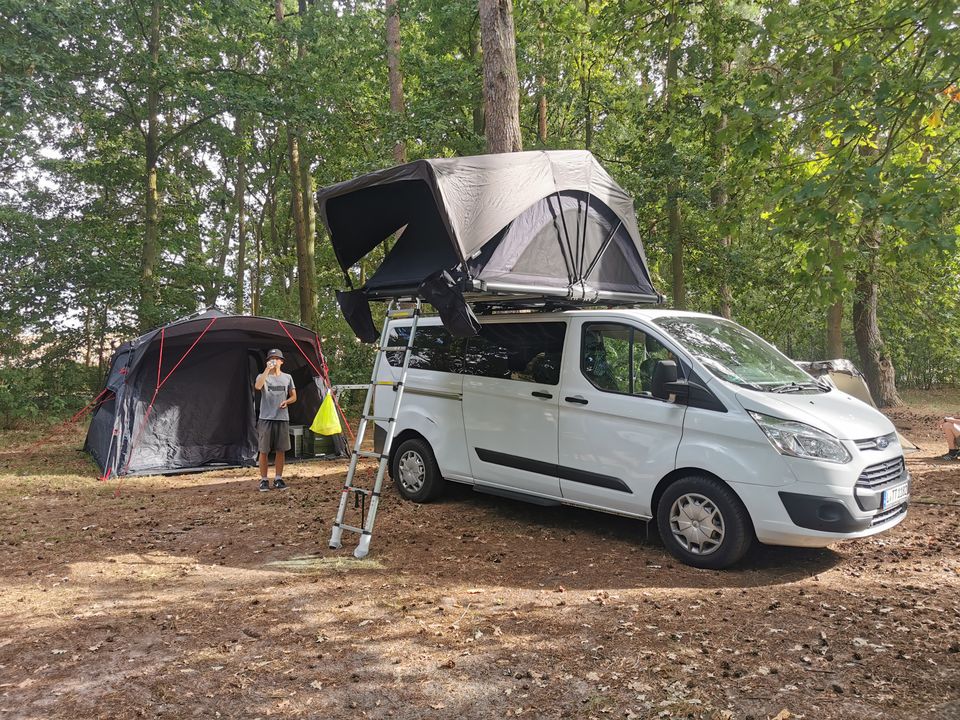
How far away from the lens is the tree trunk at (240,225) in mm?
22469

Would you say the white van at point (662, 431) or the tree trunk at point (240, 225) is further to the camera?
the tree trunk at point (240, 225)

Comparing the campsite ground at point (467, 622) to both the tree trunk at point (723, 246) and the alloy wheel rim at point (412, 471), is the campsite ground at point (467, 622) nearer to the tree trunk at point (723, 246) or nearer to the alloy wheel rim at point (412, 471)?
the alloy wheel rim at point (412, 471)

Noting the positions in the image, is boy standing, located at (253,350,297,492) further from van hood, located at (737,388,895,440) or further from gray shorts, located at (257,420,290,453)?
van hood, located at (737,388,895,440)

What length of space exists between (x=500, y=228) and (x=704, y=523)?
2.80 metres

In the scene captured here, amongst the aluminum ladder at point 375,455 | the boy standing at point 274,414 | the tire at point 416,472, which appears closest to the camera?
the aluminum ladder at point 375,455

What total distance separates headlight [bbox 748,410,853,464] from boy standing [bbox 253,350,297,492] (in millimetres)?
5873

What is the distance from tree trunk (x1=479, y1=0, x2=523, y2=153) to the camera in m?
8.35

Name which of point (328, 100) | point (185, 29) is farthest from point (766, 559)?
point (185, 29)

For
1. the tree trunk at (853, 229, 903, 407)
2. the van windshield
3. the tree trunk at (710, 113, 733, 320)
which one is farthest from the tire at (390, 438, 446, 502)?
the tree trunk at (853, 229, 903, 407)

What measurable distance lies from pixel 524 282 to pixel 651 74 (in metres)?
12.4

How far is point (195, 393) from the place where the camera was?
10.9 metres

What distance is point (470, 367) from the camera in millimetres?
6934

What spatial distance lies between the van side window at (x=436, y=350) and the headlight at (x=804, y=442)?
3.04m

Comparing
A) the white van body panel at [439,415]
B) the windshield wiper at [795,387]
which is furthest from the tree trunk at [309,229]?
the windshield wiper at [795,387]
